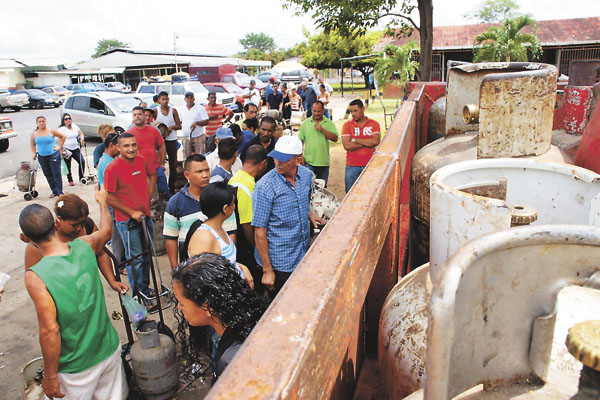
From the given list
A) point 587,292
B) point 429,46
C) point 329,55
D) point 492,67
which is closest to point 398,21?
point 429,46

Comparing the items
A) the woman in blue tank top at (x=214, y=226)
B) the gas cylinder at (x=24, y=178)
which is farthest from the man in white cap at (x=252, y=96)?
the woman in blue tank top at (x=214, y=226)

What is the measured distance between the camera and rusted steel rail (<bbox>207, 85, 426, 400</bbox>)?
1060 millimetres

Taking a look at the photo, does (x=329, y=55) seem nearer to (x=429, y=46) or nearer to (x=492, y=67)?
(x=429, y=46)

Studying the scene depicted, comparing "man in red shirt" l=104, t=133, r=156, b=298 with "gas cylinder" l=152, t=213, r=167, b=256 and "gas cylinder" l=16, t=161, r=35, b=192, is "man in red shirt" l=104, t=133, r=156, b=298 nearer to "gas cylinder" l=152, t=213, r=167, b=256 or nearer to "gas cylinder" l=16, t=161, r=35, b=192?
"gas cylinder" l=152, t=213, r=167, b=256

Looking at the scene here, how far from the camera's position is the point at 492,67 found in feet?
15.0

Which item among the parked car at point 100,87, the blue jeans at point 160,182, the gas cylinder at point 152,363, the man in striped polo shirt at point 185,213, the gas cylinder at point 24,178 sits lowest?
the gas cylinder at point 152,363

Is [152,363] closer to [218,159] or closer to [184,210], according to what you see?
[184,210]

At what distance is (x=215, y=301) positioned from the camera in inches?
86.0

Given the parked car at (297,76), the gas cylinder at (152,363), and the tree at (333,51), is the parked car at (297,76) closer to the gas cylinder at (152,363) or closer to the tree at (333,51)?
the tree at (333,51)

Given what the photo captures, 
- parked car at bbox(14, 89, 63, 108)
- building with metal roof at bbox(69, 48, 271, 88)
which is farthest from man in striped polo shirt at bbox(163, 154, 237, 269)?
building with metal roof at bbox(69, 48, 271, 88)

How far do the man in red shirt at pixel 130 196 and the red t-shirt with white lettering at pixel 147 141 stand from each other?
1.46 meters

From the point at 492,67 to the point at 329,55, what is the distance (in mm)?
37730

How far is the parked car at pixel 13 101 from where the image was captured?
30172 mm

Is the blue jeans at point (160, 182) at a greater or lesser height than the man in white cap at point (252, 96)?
lesser
